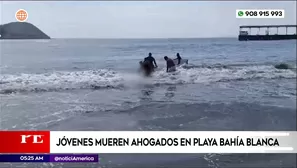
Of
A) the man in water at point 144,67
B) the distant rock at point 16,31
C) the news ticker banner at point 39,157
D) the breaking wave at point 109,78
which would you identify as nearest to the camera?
the news ticker banner at point 39,157

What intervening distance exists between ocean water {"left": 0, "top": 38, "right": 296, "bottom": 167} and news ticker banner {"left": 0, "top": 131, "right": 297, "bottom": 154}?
0.50m

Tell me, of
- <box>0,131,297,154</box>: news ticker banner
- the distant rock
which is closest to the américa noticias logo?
the distant rock

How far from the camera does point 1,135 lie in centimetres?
252

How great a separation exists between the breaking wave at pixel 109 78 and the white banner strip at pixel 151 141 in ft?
3.94

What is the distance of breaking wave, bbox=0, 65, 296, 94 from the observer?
4.00 metres

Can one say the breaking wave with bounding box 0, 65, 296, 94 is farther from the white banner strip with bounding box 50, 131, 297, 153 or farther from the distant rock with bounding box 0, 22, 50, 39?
the white banner strip with bounding box 50, 131, 297, 153

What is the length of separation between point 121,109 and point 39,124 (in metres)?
1.40

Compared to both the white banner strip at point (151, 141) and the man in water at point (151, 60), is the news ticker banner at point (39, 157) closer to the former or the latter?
the white banner strip at point (151, 141)

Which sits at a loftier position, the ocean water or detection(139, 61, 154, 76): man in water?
detection(139, 61, 154, 76): man in water

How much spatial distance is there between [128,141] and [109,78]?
2.49 m

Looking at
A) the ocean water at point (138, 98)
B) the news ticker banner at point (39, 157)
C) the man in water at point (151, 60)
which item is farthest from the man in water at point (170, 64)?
the news ticker banner at point (39, 157)

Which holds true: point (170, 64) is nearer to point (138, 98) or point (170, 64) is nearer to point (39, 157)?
point (138, 98)

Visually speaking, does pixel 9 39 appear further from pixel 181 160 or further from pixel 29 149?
pixel 181 160

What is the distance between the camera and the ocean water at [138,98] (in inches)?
132
